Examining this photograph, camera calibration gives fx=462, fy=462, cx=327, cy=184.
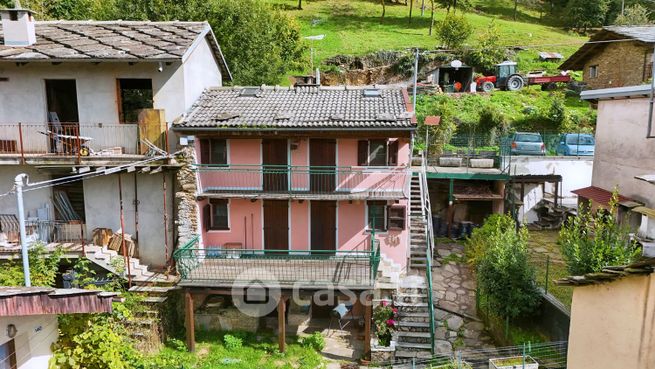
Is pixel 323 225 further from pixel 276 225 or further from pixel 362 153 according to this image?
pixel 362 153

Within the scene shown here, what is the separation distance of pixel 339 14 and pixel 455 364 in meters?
54.5

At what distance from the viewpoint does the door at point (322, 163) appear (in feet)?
55.8

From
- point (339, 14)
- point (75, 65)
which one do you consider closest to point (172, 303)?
point (75, 65)

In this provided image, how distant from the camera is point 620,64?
92.9 ft

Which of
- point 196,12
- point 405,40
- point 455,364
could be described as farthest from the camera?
point 405,40

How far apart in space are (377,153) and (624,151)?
9.40 m

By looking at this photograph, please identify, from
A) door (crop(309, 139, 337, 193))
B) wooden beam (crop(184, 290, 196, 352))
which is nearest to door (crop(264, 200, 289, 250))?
door (crop(309, 139, 337, 193))

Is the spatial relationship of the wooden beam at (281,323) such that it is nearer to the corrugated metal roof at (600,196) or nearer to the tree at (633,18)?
the corrugated metal roof at (600,196)

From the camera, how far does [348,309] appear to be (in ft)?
55.6

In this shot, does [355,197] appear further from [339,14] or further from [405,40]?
[339,14]

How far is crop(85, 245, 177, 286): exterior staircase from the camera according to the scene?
15.7 m

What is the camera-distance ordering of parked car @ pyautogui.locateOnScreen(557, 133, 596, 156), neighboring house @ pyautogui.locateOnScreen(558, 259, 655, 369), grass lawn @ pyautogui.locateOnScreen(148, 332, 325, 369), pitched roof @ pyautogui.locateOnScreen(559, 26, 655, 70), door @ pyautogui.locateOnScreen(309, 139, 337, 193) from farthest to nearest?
parked car @ pyautogui.locateOnScreen(557, 133, 596, 156), pitched roof @ pyautogui.locateOnScreen(559, 26, 655, 70), door @ pyautogui.locateOnScreen(309, 139, 337, 193), grass lawn @ pyautogui.locateOnScreen(148, 332, 325, 369), neighboring house @ pyautogui.locateOnScreen(558, 259, 655, 369)

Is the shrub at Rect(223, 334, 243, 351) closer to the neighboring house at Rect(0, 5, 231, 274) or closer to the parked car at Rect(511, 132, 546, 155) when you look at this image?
the neighboring house at Rect(0, 5, 231, 274)

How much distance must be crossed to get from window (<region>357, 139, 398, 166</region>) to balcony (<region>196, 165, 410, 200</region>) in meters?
0.45
